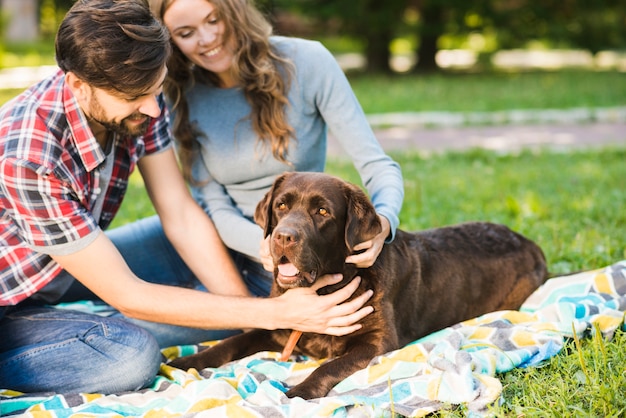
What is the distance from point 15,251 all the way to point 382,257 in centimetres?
178

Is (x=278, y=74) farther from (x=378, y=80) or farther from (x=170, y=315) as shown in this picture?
(x=378, y=80)

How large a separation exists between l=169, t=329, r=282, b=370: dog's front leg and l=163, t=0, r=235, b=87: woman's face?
1.50 m

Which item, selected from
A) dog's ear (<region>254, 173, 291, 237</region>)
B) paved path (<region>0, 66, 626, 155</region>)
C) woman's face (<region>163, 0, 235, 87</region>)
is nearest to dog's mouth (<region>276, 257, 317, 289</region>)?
dog's ear (<region>254, 173, 291, 237</region>)

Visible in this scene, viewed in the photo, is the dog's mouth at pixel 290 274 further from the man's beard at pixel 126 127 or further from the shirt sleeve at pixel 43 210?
the man's beard at pixel 126 127

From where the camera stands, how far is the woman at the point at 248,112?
166 inches

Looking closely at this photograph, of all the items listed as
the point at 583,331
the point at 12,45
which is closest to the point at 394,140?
the point at 583,331

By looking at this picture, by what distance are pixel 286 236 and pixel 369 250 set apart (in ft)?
1.73

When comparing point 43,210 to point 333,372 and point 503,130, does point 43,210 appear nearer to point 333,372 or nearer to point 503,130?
point 333,372

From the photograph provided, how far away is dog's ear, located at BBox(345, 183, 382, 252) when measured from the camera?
365 cm

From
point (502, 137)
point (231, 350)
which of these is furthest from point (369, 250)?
point (502, 137)

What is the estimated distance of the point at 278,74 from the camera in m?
4.36

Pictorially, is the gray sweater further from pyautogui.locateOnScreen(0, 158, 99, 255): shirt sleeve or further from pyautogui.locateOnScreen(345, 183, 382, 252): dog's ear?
pyautogui.locateOnScreen(0, 158, 99, 255): shirt sleeve

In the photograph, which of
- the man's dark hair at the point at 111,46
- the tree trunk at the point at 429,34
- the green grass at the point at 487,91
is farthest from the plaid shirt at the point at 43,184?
the tree trunk at the point at 429,34

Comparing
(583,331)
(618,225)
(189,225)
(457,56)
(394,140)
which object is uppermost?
(189,225)
